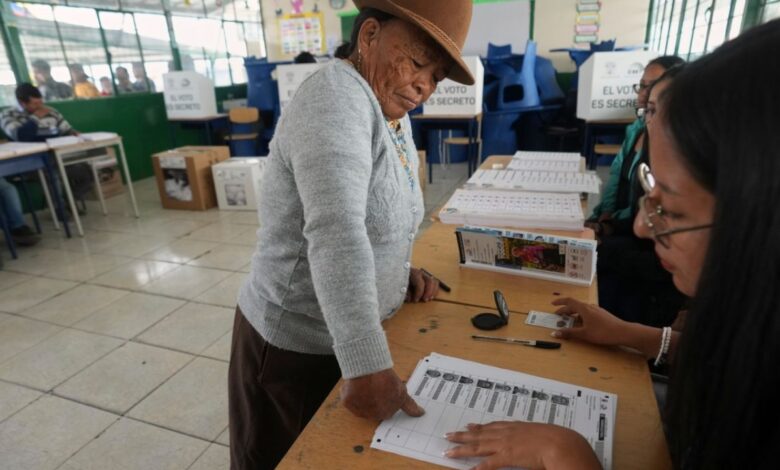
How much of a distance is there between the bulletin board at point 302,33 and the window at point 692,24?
4945 millimetres

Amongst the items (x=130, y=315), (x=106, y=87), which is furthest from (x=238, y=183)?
(x=106, y=87)

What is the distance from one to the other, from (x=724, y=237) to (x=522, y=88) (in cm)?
597

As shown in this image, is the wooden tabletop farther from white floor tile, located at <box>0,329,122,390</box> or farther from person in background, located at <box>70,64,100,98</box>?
person in background, located at <box>70,64,100,98</box>

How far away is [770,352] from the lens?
0.44 metres

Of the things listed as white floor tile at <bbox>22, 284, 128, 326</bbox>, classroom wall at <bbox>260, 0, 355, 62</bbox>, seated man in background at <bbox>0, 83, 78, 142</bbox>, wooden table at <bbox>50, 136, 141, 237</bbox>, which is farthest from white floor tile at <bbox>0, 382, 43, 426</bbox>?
classroom wall at <bbox>260, 0, 355, 62</bbox>

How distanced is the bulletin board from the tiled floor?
5164 millimetres

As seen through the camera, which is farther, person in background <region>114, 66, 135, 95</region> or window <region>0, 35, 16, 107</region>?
person in background <region>114, 66, 135, 95</region>

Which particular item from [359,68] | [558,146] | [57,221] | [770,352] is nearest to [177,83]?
[57,221]

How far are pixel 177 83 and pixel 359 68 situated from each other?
19.8 ft

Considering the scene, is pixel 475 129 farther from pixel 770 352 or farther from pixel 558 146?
pixel 770 352

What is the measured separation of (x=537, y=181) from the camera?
197 centimetres

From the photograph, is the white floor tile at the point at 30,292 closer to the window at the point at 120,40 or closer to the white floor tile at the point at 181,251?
the white floor tile at the point at 181,251

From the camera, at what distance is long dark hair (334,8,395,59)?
2.62 feet

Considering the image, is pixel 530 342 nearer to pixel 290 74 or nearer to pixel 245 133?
pixel 290 74
